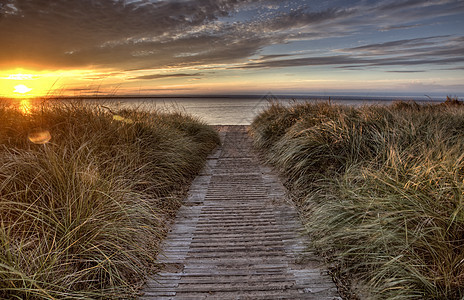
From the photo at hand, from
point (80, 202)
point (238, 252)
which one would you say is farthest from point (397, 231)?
point (80, 202)

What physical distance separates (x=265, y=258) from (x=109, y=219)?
145 centimetres

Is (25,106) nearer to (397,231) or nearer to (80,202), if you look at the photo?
(80,202)

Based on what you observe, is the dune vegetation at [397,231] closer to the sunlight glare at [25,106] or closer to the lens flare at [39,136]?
the lens flare at [39,136]

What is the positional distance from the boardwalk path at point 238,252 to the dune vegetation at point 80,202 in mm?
239

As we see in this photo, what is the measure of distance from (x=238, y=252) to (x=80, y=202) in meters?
1.45

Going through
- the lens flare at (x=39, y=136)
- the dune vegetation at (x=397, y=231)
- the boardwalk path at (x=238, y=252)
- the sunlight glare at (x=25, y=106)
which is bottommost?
the boardwalk path at (x=238, y=252)

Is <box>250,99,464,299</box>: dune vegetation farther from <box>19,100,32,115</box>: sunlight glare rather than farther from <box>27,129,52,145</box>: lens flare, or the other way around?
<box>19,100,32,115</box>: sunlight glare

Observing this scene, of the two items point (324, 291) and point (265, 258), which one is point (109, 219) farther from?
point (324, 291)

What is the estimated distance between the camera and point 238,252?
284cm

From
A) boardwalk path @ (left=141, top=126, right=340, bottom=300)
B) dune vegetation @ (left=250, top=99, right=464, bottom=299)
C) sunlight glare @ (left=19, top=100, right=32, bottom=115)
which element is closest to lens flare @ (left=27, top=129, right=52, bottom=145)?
sunlight glare @ (left=19, top=100, right=32, bottom=115)

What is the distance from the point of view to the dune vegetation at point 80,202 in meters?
2.06

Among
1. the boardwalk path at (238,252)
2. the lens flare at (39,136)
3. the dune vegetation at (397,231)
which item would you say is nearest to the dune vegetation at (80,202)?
the lens flare at (39,136)

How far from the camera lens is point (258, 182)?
5.01 metres

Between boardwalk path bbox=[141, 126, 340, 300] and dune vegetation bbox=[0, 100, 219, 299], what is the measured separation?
0.78 feet
